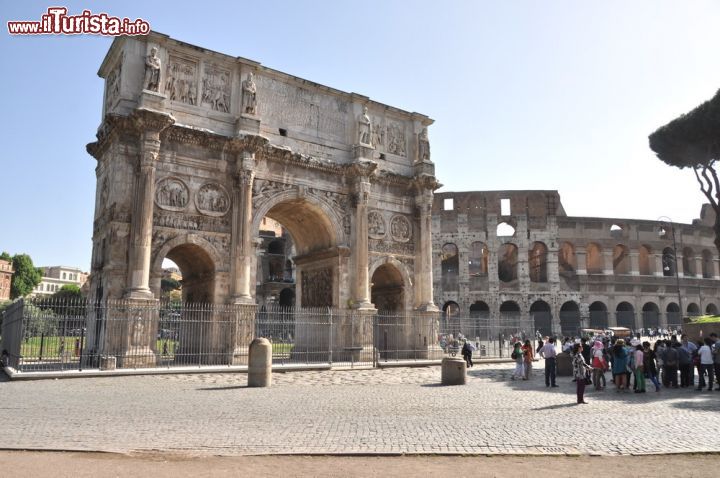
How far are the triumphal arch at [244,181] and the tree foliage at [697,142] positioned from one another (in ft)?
39.1

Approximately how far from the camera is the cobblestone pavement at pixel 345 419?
614 cm

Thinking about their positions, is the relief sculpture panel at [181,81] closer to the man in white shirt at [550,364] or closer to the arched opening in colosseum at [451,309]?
the man in white shirt at [550,364]

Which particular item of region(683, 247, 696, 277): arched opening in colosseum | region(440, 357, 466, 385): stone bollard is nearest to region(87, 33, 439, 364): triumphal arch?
region(440, 357, 466, 385): stone bollard

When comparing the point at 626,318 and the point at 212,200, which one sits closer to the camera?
the point at 212,200

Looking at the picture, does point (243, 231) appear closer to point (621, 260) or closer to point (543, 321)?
point (543, 321)

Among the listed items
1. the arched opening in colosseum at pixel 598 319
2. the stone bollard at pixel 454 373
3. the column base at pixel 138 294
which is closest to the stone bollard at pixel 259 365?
the stone bollard at pixel 454 373

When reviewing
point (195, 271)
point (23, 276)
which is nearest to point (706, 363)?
point (195, 271)

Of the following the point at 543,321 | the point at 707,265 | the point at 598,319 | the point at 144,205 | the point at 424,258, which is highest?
the point at 707,265

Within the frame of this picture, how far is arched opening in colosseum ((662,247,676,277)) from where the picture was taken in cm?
4619

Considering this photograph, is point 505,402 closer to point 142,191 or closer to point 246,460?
point 246,460

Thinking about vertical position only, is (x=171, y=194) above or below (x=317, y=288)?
above

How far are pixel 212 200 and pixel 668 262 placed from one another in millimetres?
42750

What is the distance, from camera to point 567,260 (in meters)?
47.3

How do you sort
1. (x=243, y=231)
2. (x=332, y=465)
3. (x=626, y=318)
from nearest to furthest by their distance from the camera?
(x=332, y=465), (x=243, y=231), (x=626, y=318)
